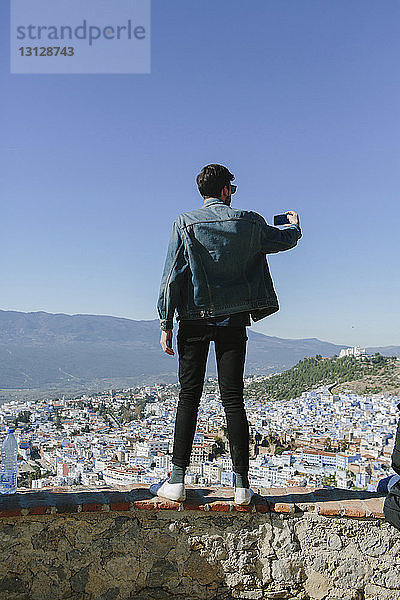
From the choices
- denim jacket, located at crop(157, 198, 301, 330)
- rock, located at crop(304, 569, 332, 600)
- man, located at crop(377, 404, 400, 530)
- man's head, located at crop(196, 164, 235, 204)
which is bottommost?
rock, located at crop(304, 569, 332, 600)

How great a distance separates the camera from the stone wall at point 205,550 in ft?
8.25

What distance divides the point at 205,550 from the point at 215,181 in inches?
67.8

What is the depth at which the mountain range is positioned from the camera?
63.9 ft

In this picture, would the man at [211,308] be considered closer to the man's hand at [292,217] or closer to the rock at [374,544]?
the man's hand at [292,217]

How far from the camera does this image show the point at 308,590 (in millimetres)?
2553

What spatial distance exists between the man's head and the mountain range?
13420 millimetres

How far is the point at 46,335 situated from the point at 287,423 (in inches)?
690

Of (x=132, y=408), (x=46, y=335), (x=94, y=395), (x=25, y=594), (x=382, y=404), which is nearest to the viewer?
(x=25, y=594)

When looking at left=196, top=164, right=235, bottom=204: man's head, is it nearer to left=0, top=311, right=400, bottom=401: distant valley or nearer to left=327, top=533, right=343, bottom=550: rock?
left=327, top=533, right=343, bottom=550: rock

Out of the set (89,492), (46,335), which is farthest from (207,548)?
(46,335)

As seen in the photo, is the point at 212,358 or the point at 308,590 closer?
the point at 308,590

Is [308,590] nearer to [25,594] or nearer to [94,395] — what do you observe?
[25,594]

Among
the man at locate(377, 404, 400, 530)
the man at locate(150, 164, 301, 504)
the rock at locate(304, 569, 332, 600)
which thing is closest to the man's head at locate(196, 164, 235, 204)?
the man at locate(150, 164, 301, 504)

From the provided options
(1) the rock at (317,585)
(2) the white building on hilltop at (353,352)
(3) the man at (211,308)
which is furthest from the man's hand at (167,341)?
(2) the white building on hilltop at (353,352)
